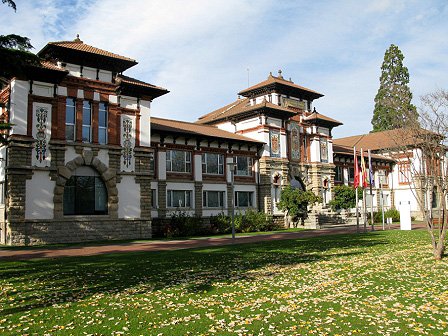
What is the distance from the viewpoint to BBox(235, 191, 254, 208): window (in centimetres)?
4069

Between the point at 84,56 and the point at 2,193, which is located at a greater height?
the point at 84,56

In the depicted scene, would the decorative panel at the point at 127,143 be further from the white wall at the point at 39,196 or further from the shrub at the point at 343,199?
the shrub at the point at 343,199

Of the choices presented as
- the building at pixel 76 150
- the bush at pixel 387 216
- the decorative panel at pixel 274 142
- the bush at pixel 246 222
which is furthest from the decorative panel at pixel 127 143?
the bush at pixel 387 216

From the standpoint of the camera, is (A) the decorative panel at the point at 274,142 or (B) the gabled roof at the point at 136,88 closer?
(B) the gabled roof at the point at 136,88

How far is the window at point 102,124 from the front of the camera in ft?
96.9

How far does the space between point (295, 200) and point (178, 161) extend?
1291 centimetres

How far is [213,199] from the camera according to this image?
39.0 m

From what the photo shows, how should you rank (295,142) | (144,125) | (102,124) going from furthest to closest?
1. (295,142)
2. (144,125)
3. (102,124)

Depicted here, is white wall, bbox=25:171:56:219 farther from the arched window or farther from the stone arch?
the arched window

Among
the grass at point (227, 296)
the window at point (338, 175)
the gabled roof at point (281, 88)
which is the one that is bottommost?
the grass at point (227, 296)

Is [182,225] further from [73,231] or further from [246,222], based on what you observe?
[73,231]

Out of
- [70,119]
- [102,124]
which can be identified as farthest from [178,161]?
[70,119]

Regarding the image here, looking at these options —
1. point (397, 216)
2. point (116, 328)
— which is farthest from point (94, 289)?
point (397, 216)

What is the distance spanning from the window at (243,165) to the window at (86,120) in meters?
16.5
